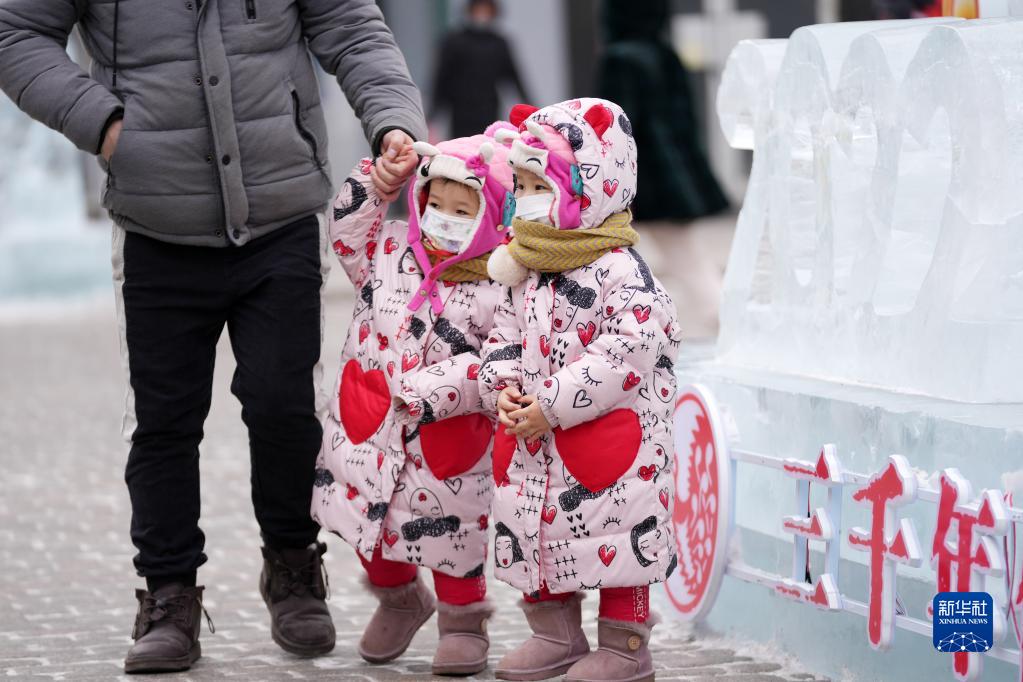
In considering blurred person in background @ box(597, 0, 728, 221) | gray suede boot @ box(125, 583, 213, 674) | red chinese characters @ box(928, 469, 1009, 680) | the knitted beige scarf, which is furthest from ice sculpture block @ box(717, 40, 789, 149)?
blurred person in background @ box(597, 0, 728, 221)

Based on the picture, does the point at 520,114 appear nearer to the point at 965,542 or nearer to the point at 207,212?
the point at 207,212

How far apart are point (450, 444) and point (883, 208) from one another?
1.09 meters

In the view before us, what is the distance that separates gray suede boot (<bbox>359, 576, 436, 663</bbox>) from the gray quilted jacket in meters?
0.89

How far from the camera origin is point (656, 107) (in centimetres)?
934

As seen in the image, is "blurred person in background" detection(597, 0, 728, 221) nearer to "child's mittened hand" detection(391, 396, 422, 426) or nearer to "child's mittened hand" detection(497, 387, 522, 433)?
"child's mittened hand" detection(391, 396, 422, 426)

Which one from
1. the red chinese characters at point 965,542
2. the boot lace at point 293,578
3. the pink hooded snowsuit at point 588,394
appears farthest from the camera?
the boot lace at point 293,578

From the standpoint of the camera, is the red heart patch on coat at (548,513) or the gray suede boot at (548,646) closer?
the red heart patch on coat at (548,513)

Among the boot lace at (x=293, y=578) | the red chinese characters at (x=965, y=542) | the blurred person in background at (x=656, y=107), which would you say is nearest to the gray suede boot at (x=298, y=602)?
the boot lace at (x=293, y=578)

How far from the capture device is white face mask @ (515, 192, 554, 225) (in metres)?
3.62

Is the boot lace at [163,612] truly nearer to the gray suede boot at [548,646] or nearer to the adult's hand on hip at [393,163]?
the gray suede boot at [548,646]

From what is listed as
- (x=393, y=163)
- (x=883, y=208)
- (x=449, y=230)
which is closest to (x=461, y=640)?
(x=449, y=230)

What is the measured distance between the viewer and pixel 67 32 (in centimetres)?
402
